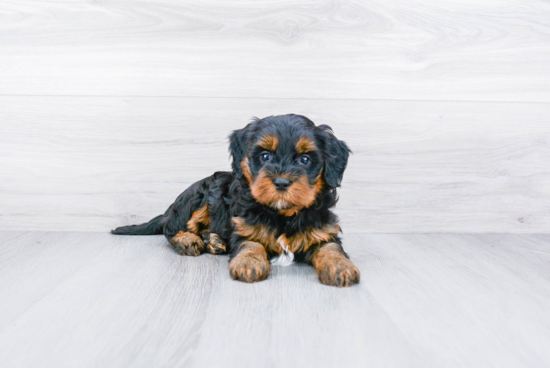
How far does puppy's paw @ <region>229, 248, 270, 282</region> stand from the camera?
6.06 feet

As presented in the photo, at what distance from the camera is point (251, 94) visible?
286cm

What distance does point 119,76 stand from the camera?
111 inches

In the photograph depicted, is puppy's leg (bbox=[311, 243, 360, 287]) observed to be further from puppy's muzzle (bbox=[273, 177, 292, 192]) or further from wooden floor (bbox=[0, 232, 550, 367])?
puppy's muzzle (bbox=[273, 177, 292, 192])

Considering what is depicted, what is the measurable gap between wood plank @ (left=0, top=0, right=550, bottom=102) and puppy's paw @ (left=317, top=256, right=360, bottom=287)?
1.34 metres

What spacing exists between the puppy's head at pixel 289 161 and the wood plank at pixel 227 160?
2.49 ft

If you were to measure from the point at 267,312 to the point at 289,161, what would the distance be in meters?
0.73

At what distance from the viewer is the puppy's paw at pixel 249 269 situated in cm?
185

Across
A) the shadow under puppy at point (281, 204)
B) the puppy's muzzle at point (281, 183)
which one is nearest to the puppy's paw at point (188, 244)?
the shadow under puppy at point (281, 204)

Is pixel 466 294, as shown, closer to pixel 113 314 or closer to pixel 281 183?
pixel 281 183

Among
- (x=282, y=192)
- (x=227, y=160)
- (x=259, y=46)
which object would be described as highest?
(x=259, y=46)

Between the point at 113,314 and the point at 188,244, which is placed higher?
the point at 113,314

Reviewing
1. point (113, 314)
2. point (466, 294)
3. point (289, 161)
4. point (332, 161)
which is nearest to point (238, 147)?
point (289, 161)

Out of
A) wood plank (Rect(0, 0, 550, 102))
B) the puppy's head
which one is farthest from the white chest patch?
wood plank (Rect(0, 0, 550, 102))

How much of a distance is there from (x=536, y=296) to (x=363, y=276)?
2.20 ft
